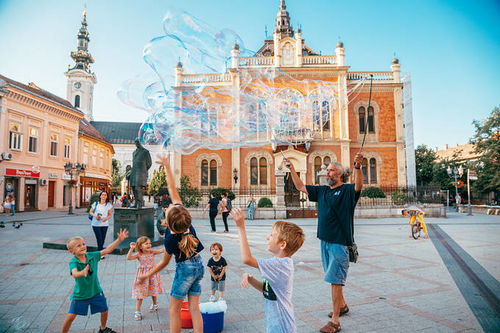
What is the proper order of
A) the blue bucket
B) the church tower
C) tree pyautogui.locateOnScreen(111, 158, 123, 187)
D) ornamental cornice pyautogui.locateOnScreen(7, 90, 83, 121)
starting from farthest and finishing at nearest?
tree pyautogui.locateOnScreen(111, 158, 123, 187), the church tower, ornamental cornice pyautogui.locateOnScreen(7, 90, 83, 121), the blue bucket

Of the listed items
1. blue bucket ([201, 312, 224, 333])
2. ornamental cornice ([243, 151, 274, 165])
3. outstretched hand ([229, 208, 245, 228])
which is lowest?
blue bucket ([201, 312, 224, 333])

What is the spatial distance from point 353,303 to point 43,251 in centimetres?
872

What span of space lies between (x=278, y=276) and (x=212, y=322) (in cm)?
164

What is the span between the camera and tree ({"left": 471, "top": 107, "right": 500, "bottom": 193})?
3117cm

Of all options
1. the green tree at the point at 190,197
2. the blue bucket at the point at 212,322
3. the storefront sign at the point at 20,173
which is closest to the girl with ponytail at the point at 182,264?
the blue bucket at the point at 212,322

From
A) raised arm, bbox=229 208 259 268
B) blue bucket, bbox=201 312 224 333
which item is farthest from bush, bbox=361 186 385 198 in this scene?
raised arm, bbox=229 208 259 268

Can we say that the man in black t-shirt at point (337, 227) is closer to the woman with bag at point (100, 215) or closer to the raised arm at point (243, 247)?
the raised arm at point (243, 247)

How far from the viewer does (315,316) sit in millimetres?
4223

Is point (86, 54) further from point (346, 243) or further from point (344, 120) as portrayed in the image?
point (346, 243)

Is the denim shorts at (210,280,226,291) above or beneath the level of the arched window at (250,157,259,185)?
beneath

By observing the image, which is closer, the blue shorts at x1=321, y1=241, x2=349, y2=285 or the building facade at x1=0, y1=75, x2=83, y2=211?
the blue shorts at x1=321, y1=241, x2=349, y2=285

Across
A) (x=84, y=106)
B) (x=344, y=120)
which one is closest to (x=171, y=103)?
(x=344, y=120)

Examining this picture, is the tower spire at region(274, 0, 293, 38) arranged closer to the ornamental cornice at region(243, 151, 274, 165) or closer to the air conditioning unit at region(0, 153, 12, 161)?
the ornamental cornice at region(243, 151, 274, 165)

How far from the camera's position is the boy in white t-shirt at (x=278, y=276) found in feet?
8.07
